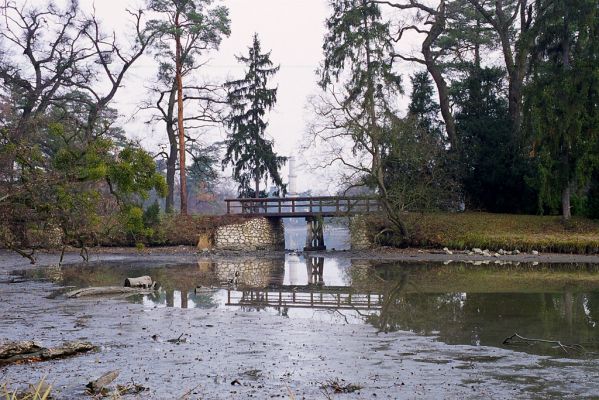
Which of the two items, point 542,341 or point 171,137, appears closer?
point 542,341

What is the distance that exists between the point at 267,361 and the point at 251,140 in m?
36.2

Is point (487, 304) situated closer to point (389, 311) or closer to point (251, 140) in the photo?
point (389, 311)

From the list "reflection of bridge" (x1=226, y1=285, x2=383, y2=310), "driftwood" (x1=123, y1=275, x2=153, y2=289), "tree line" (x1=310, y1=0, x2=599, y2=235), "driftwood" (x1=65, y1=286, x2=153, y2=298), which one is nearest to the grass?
"reflection of bridge" (x1=226, y1=285, x2=383, y2=310)

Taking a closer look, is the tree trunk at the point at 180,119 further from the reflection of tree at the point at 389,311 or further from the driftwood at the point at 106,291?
the reflection of tree at the point at 389,311

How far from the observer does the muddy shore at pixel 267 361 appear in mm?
7762

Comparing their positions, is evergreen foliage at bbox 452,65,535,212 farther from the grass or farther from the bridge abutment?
the grass

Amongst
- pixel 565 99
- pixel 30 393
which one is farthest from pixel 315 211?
pixel 30 393

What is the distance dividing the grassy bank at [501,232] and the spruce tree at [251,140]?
12784 mm

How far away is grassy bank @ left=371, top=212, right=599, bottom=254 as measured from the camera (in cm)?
2923

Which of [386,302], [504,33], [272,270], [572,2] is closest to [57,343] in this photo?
[386,302]

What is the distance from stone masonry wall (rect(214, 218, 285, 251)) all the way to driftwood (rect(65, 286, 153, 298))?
60.5 ft

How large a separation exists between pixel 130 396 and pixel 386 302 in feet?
31.2

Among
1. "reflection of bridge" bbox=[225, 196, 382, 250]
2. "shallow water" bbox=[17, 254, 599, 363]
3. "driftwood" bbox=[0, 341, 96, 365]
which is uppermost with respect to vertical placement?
"reflection of bridge" bbox=[225, 196, 382, 250]

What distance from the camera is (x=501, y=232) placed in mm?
31578
